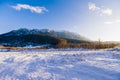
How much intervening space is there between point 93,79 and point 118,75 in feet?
4.05

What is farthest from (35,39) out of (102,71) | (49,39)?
(102,71)

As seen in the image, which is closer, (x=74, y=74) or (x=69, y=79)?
(x=69, y=79)

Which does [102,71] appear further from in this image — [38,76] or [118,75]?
[38,76]

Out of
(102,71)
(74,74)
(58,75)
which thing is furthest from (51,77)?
(102,71)

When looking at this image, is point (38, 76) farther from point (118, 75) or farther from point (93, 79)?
point (118, 75)

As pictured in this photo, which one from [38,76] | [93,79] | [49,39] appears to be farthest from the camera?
[49,39]

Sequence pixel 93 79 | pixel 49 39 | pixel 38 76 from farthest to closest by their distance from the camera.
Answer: pixel 49 39, pixel 38 76, pixel 93 79

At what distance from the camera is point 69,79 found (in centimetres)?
914

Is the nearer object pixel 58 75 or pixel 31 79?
pixel 31 79

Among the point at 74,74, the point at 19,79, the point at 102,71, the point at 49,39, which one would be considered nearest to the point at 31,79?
the point at 19,79

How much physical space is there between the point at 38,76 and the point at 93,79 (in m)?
2.61

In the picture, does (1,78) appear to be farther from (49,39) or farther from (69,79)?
(49,39)

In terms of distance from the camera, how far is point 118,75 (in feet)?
30.8

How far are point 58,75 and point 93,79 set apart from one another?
1775 millimetres
